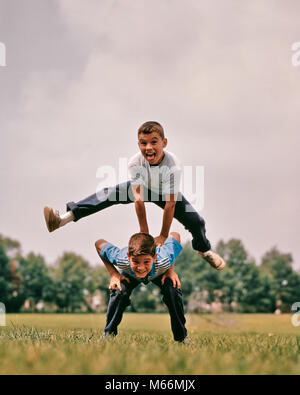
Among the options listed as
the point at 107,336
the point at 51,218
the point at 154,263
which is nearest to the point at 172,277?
the point at 154,263

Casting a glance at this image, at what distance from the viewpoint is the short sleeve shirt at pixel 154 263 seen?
515 cm

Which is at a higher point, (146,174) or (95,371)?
(146,174)

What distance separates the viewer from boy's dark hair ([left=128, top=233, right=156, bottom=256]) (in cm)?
489

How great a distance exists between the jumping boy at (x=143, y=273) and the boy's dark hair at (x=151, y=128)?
1.54 metres

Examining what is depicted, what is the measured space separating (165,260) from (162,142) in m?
1.86

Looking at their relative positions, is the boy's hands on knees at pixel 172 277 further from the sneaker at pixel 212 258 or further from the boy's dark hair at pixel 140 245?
the sneaker at pixel 212 258

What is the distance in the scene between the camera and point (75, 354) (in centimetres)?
354

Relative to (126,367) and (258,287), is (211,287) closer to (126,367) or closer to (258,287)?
(258,287)

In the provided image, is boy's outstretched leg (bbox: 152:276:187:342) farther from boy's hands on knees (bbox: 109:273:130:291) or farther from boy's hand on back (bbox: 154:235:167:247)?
boy's hand on back (bbox: 154:235:167:247)

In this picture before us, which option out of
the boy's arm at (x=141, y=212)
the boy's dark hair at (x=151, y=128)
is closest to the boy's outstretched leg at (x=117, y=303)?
the boy's arm at (x=141, y=212)

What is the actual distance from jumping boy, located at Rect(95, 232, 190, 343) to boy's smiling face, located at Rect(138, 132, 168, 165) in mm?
1273

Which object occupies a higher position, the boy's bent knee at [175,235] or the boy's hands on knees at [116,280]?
the boy's bent knee at [175,235]
